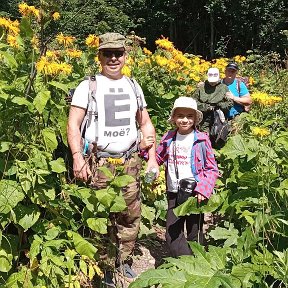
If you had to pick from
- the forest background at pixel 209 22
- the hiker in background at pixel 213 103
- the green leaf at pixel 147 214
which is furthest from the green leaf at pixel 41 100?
the forest background at pixel 209 22

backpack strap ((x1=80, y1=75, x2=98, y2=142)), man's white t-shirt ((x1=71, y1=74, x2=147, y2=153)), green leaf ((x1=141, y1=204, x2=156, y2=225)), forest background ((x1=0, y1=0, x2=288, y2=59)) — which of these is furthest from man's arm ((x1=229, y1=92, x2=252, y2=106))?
forest background ((x1=0, y1=0, x2=288, y2=59))

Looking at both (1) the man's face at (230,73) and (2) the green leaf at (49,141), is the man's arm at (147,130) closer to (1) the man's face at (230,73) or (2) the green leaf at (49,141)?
(2) the green leaf at (49,141)

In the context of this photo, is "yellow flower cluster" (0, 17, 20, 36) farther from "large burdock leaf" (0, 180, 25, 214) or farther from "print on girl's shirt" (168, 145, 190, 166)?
"print on girl's shirt" (168, 145, 190, 166)

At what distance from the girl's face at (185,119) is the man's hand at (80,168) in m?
0.77

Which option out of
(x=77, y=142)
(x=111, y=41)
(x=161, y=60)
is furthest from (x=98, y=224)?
(x=161, y=60)

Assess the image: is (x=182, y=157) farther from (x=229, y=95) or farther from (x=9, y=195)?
(x=229, y=95)

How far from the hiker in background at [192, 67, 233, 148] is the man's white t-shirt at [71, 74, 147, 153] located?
215 centimetres

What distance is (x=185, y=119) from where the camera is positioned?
3.34 m

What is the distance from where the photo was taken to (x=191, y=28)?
2891cm

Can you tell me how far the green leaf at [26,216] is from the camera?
2.60m

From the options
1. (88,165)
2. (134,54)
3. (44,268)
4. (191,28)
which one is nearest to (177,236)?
(88,165)

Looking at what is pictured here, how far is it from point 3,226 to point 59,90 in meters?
0.85

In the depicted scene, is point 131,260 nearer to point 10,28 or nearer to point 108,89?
point 108,89

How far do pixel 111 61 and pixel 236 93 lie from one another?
2.77 metres
